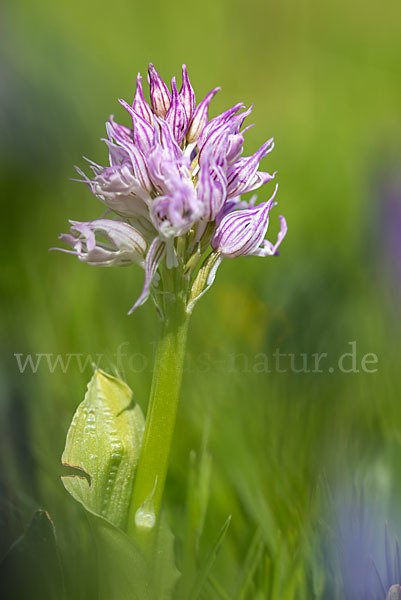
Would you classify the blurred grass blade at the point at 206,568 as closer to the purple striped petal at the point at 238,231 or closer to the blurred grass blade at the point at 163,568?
the blurred grass blade at the point at 163,568

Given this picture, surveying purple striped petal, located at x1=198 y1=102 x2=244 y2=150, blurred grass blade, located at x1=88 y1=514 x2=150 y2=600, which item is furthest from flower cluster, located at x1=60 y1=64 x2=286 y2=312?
blurred grass blade, located at x1=88 y1=514 x2=150 y2=600

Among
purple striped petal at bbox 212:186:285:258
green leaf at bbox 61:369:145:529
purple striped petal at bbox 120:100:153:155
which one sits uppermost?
purple striped petal at bbox 120:100:153:155

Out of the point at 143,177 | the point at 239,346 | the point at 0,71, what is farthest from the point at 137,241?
the point at 0,71

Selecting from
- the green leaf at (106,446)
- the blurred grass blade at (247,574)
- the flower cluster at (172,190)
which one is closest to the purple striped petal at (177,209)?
the flower cluster at (172,190)

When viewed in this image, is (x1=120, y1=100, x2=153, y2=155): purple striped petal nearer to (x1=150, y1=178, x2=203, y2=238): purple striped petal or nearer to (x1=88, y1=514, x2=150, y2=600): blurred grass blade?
(x1=150, y1=178, x2=203, y2=238): purple striped petal

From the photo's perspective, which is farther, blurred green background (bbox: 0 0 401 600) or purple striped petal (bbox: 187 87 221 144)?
blurred green background (bbox: 0 0 401 600)

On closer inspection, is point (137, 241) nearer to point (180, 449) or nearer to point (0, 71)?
point (180, 449)

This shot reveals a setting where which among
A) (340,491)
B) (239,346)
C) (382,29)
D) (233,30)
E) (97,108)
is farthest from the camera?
(382,29)
